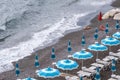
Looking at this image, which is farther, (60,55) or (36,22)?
(36,22)

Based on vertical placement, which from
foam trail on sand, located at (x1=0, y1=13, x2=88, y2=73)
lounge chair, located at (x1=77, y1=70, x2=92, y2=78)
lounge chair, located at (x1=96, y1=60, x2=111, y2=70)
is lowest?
lounge chair, located at (x1=77, y1=70, x2=92, y2=78)

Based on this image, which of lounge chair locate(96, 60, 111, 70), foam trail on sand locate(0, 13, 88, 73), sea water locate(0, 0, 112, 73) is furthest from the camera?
sea water locate(0, 0, 112, 73)

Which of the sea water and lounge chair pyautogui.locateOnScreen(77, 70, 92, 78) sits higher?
the sea water

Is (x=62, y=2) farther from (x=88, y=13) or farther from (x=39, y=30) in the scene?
(x=39, y=30)

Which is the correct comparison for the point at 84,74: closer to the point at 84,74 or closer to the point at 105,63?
the point at 84,74

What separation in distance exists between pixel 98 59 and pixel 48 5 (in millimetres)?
32719

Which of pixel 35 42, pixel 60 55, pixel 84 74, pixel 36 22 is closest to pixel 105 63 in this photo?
pixel 84 74

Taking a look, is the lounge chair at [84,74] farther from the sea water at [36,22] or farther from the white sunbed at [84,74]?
the sea water at [36,22]

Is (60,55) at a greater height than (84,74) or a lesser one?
greater

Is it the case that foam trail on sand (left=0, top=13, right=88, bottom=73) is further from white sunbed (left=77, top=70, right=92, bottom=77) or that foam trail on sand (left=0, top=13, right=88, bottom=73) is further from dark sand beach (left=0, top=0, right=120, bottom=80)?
white sunbed (left=77, top=70, right=92, bottom=77)

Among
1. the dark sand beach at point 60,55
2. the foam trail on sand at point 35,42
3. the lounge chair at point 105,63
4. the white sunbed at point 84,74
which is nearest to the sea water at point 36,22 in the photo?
the foam trail on sand at point 35,42

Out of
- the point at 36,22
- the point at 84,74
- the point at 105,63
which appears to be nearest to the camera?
the point at 84,74

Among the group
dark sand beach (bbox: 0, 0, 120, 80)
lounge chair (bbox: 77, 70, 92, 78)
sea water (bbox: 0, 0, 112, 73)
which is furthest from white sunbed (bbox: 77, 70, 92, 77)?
sea water (bbox: 0, 0, 112, 73)

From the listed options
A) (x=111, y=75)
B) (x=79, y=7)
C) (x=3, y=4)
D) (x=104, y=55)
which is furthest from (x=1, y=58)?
(x=3, y=4)
